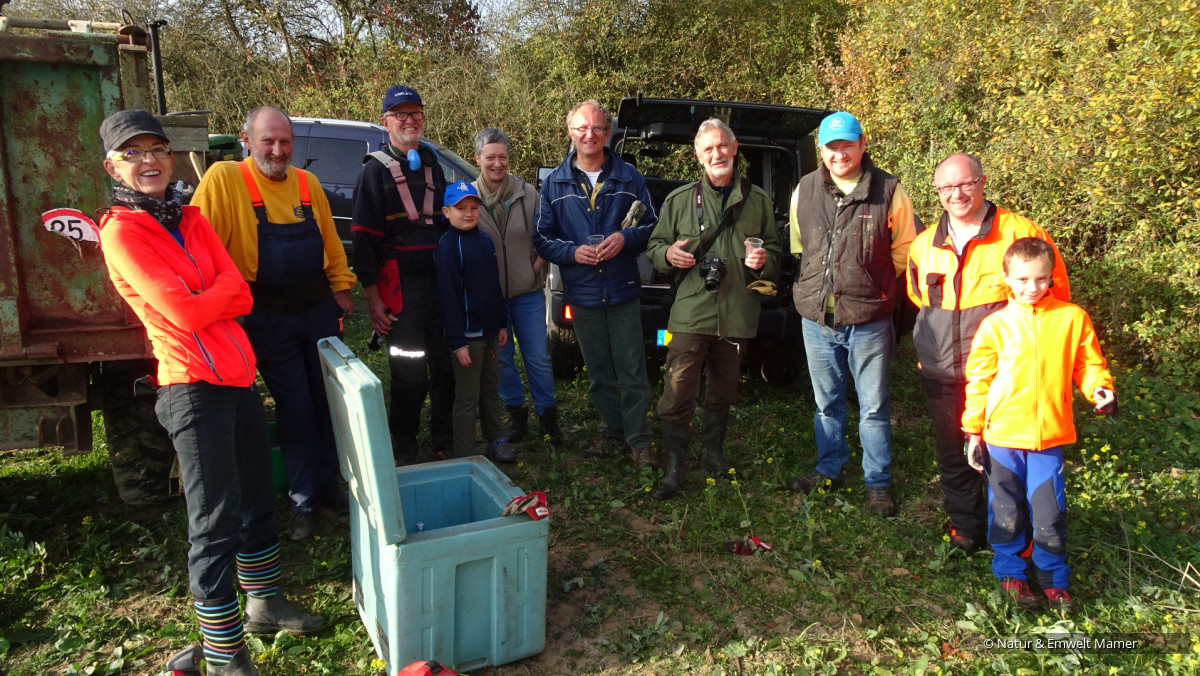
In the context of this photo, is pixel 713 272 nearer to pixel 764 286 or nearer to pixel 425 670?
pixel 764 286

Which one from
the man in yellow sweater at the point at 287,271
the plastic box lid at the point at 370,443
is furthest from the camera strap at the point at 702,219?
the plastic box lid at the point at 370,443

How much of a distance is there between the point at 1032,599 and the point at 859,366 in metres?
1.29

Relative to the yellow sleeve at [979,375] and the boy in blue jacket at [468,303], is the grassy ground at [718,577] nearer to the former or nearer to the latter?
the boy in blue jacket at [468,303]

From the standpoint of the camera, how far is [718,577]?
11.3 feet

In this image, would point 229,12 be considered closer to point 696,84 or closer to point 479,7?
point 479,7

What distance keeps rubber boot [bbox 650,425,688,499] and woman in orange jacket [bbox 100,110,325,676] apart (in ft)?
7.21

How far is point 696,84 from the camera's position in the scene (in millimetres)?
14609

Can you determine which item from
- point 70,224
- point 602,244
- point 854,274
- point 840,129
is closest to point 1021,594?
point 854,274

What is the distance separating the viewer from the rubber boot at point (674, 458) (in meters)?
4.21

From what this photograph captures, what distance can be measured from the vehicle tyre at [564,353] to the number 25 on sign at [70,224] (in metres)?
3.05

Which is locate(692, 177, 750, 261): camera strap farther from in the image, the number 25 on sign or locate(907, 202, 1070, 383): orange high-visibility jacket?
the number 25 on sign

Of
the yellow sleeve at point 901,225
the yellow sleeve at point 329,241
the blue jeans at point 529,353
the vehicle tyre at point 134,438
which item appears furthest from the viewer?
the blue jeans at point 529,353

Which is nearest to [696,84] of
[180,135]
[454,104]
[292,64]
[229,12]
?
[454,104]

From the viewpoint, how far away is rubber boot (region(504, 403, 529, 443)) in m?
4.91
